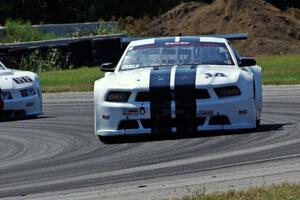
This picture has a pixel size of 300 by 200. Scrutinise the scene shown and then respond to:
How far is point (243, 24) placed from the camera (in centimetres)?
4131

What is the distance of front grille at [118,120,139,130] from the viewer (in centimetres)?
1326

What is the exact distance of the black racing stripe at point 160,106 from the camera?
13.1 meters

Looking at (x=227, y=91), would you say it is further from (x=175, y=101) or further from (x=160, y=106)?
(x=160, y=106)

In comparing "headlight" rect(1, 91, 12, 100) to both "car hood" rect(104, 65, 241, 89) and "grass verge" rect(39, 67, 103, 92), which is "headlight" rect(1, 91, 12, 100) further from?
"grass verge" rect(39, 67, 103, 92)

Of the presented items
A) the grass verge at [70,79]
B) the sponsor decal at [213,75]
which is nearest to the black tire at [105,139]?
the sponsor decal at [213,75]

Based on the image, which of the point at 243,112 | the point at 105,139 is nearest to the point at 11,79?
the point at 105,139

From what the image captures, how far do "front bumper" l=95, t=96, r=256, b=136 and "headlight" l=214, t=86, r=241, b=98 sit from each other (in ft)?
0.22

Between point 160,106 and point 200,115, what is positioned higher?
point 160,106

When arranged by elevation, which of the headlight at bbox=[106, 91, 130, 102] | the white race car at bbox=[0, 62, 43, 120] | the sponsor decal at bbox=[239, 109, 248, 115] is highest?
the headlight at bbox=[106, 91, 130, 102]

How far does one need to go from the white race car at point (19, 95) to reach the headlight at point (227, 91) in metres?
5.87

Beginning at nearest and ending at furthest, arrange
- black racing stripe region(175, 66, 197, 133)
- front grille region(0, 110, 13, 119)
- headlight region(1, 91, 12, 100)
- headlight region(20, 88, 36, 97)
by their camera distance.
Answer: black racing stripe region(175, 66, 197, 133) → headlight region(1, 91, 12, 100) → front grille region(0, 110, 13, 119) → headlight region(20, 88, 36, 97)

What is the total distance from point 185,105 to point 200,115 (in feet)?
0.72

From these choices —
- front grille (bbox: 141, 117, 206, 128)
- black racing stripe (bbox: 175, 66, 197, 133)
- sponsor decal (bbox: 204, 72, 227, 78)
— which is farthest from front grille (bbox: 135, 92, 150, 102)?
sponsor decal (bbox: 204, 72, 227, 78)

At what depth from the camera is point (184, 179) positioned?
9.89 m
